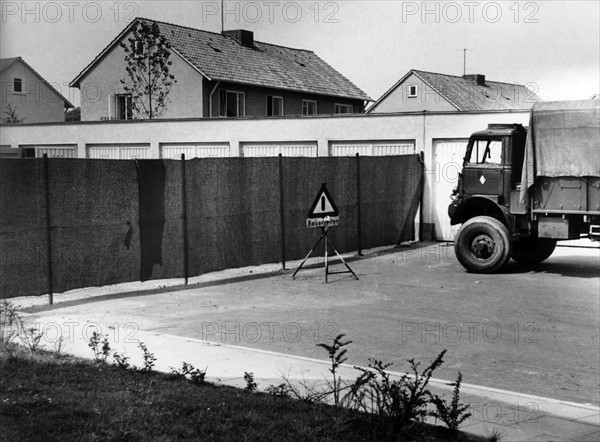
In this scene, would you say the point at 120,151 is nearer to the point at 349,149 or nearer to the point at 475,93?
the point at 349,149

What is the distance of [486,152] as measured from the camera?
19.2m

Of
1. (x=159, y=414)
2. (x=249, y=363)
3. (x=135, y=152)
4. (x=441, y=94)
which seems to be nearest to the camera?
(x=159, y=414)

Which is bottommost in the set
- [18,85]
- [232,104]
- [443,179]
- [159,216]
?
[159,216]

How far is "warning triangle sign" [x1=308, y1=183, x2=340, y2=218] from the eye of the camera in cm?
1673

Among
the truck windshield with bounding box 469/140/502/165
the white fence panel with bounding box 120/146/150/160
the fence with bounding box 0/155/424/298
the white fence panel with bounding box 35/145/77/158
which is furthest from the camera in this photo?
the white fence panel with bounding box 35/145/77/158

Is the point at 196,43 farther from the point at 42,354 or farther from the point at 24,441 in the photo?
the point at 24,441

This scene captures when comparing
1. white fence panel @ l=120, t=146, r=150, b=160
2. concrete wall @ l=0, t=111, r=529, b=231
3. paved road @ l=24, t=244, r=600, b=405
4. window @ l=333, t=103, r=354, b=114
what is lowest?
paved road @ l=24, t=244, r=600, b=405

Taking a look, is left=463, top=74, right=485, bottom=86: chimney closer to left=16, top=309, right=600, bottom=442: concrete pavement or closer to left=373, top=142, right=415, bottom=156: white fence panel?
left=373, top=142, right=415, bottom=156: white fence panel

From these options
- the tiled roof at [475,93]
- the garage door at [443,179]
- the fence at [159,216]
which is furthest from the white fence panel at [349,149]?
the tiled roof at [475,93]

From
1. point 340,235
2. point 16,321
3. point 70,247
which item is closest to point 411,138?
point 340,235

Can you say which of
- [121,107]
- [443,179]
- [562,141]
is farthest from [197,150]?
[121,107]

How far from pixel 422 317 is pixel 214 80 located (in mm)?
30063

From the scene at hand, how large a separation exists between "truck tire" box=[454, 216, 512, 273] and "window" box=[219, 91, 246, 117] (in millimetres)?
26184

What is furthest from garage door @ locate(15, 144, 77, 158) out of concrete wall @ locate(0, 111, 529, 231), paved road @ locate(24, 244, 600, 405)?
paved road @ locate(24, 244, 600, 405)
